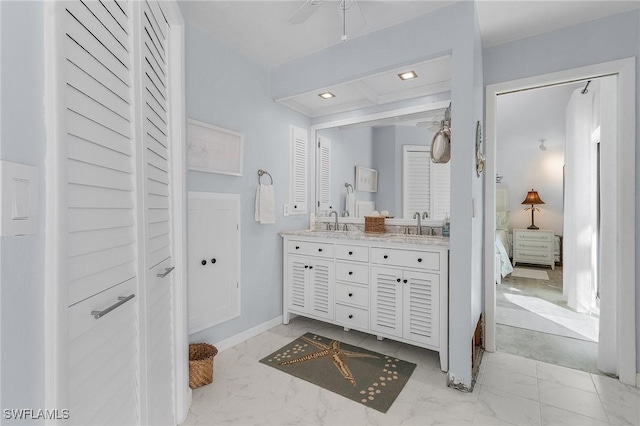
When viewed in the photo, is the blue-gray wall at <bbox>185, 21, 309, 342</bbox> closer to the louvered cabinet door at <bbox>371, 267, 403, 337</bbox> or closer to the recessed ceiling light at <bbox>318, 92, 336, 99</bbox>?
the recessed ceiling light at <bbox>318, 92, 336, 99</bbox>

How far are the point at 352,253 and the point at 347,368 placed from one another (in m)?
0.91

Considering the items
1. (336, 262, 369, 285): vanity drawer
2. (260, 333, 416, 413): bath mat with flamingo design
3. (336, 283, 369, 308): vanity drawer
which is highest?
(336, 262, 369, 285): vanity drawer

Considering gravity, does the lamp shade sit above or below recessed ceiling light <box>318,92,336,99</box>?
below

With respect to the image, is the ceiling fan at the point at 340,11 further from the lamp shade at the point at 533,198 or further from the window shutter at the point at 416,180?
the lamp shade at the point at 533,198

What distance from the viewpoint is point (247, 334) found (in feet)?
9.16

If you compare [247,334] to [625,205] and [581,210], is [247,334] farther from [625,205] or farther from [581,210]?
[581,210]

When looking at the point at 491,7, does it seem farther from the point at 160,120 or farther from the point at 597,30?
the point at 160,120

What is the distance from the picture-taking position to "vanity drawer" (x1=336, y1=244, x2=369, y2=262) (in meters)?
2.65

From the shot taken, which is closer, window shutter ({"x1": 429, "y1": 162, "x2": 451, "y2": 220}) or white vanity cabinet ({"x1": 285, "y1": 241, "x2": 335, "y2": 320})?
window shutter ({"x1": 429, "y1": 162, "x2": 451, "y2": 220})

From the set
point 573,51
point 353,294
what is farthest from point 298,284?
point 573,51

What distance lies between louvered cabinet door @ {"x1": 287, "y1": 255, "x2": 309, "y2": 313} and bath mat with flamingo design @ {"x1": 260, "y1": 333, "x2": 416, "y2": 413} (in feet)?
1.20

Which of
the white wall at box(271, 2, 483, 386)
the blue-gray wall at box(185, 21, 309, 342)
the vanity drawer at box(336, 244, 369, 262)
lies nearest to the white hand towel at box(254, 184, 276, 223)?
the blue-gray wall at box(185, 21, 309, 342)

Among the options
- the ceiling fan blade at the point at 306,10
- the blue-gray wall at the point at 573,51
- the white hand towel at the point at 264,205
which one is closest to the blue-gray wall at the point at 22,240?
the ceiling fan blade at the point at 306,10

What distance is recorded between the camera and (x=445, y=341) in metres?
2.25
